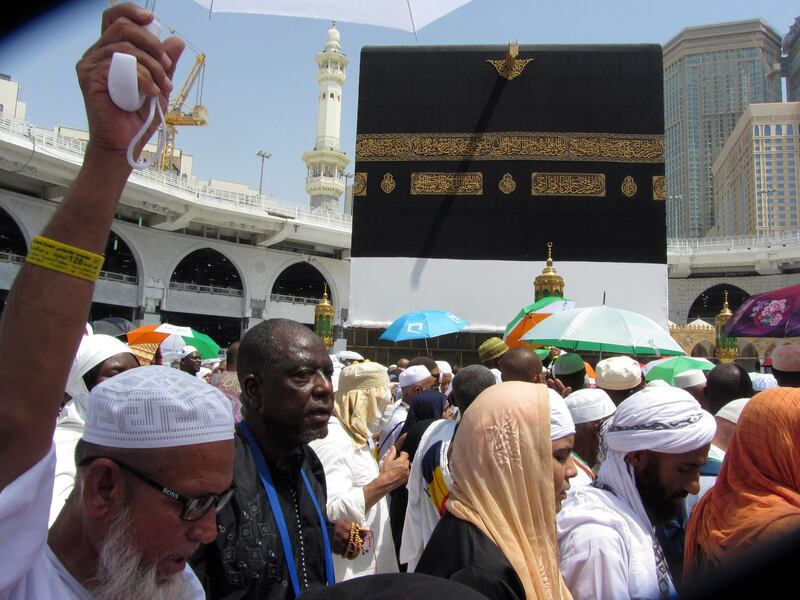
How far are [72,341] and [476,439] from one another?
30.9 inches

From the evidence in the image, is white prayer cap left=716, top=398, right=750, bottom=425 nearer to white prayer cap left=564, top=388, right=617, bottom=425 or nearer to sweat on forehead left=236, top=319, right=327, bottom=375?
white prayer cap left=564, top=388, right=617, bottom=425

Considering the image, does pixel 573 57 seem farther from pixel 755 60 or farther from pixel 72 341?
pixel 755 60

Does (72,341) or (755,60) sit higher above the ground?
(755,60)

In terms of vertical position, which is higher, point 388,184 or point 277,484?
point 388,184

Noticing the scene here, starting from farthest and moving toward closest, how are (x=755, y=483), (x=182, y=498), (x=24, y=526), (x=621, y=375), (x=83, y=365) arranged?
1. (x=621, y=375)
2. (x=83, y=365)
3. (x=755, y=483)
4. (x=182, y=498)
5. (x=24, y=526)

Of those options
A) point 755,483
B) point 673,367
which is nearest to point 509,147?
point 673,367

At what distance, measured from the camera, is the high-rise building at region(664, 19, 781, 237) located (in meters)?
38.1

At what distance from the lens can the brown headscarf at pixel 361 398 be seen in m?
2.37

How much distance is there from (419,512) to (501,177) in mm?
11266

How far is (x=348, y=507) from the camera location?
5.25ft

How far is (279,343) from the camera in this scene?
150 cm

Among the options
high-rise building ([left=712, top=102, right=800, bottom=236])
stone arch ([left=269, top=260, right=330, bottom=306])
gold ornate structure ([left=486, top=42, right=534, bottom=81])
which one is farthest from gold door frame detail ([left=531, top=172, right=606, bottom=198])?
high-rise building ([left=712, top=102, right=800, bottom=236])

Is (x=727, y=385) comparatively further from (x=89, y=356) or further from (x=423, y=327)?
(x=423, y=327)

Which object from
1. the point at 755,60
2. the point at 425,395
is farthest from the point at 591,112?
the point at 755,60
